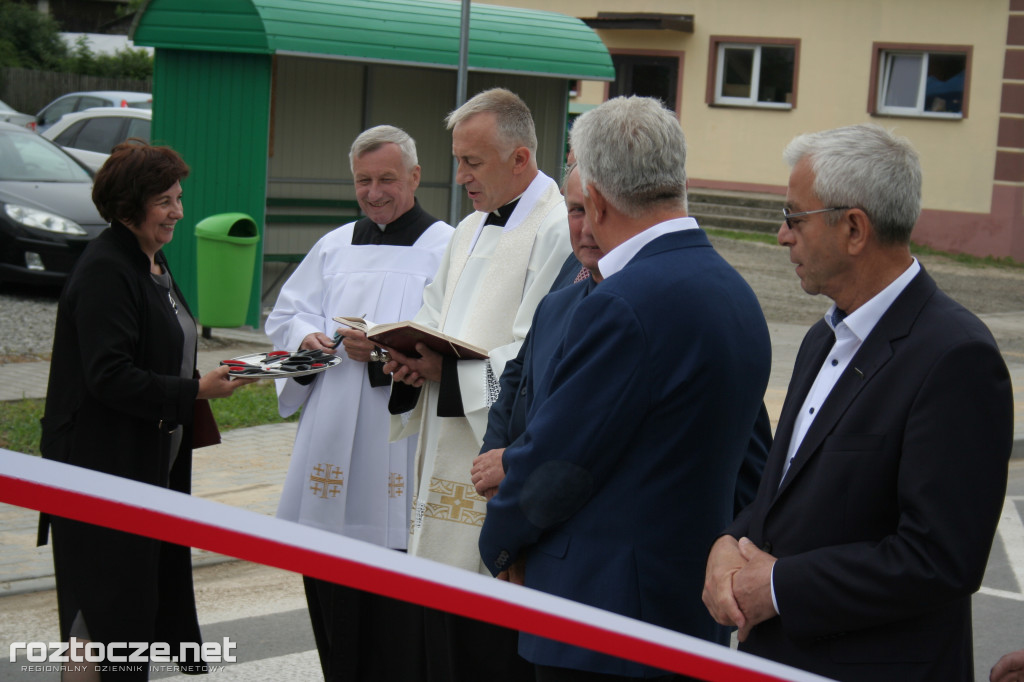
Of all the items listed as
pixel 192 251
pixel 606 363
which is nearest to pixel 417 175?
pixel 606 363

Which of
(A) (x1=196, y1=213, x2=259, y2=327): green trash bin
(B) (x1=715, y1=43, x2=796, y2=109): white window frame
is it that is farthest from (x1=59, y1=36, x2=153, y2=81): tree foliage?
(A) (x1=196, y1=213, x2=259, y2=327): green trash bin

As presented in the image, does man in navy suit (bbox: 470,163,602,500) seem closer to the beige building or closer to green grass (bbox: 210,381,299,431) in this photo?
green grass (bbox: 210,381,299,431)

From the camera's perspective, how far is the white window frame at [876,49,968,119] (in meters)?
21.8

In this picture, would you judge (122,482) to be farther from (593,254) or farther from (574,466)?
(593,254)

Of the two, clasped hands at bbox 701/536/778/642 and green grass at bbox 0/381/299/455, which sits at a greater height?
clasped hands at bbox 701/536/778/642

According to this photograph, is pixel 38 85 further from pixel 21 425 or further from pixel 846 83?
pixel 21 425

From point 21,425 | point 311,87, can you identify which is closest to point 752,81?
point 311,87

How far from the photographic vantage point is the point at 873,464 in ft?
7.14

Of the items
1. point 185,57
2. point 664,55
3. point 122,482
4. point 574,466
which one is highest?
point 664,55

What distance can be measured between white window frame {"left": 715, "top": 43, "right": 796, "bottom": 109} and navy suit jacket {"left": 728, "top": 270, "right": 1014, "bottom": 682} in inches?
855

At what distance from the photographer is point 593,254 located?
10.0 ft

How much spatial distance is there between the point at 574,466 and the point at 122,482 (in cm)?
117

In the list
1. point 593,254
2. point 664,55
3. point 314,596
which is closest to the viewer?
point 593,254

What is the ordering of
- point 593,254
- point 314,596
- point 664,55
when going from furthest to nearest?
point 664,55
point 314,596
point 593,254
